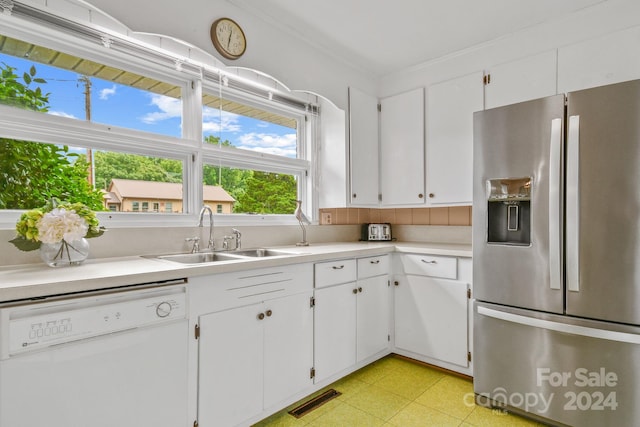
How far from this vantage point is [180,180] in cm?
225

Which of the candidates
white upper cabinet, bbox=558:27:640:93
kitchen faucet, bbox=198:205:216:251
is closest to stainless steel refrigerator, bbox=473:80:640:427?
white upper cabinet, bbox=558:27:640:93

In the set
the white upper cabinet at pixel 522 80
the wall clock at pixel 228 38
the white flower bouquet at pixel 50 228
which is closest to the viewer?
the white flower bouquet at pixel 50 228

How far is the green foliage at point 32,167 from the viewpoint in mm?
1632

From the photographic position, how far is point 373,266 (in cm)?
255

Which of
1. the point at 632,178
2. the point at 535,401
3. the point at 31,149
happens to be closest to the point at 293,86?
the point at 31,149

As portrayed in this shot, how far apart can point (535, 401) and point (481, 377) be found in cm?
28

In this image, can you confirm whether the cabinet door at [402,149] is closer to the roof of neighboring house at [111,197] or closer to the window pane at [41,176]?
the roof of neighboring house at [111,197]

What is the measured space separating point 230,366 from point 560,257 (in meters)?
1.71

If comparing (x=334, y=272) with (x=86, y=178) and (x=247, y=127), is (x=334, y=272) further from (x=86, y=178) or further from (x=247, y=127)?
(x=86, y=178)

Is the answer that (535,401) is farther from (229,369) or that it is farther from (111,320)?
(111,320)

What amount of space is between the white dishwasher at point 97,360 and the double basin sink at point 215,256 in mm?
522

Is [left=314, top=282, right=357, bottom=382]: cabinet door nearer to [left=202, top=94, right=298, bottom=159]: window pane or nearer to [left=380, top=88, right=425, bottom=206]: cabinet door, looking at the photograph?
[left=380, top=88, right=425, bottom=206]: cabinet door

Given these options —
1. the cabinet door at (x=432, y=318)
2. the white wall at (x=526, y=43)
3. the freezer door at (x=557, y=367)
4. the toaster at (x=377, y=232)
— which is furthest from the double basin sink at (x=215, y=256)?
the white wall at (x=526, y=43)

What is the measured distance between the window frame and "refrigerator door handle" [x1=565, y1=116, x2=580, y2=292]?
1835 mm
